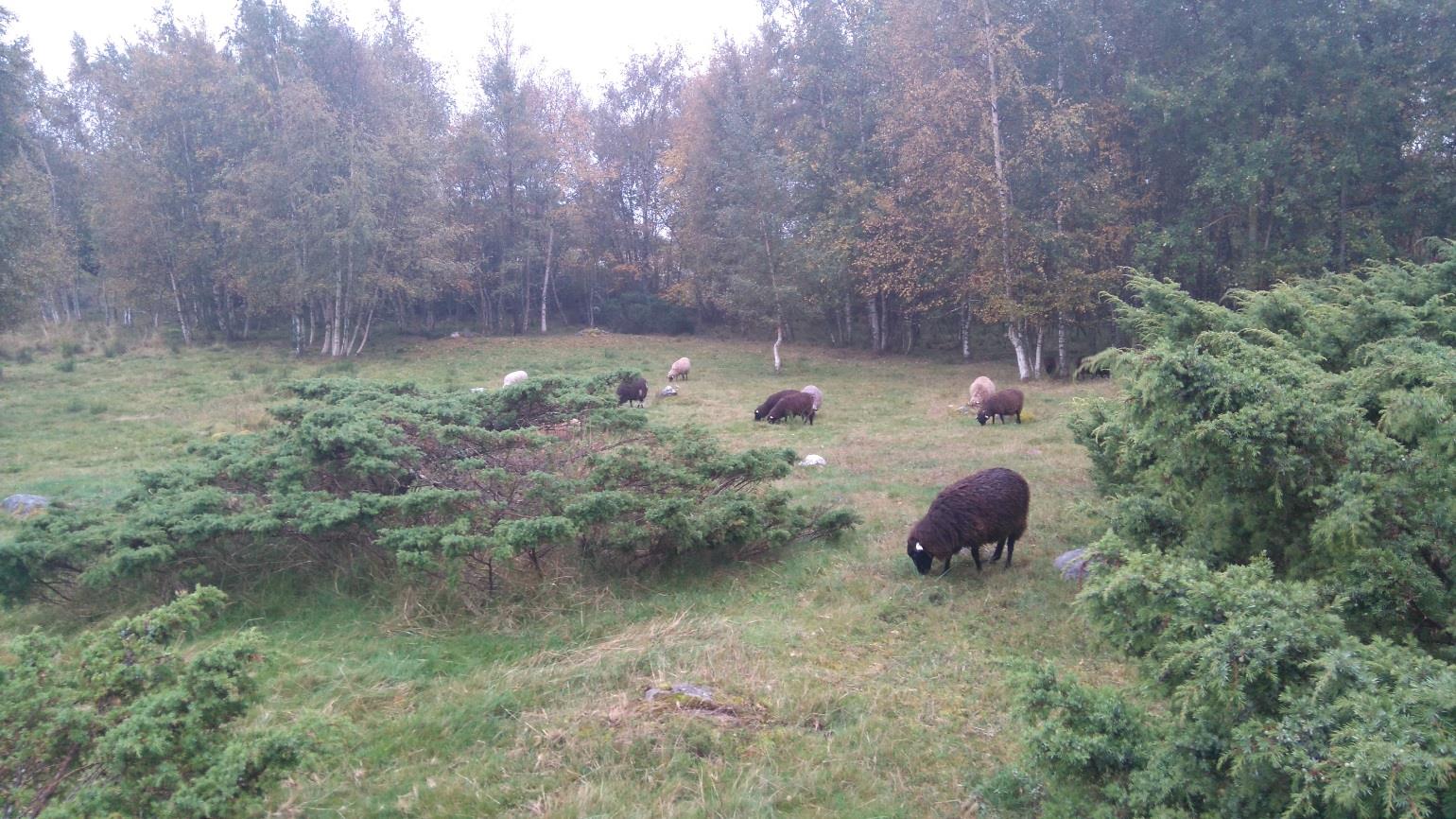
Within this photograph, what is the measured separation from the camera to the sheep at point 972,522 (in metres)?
8.16

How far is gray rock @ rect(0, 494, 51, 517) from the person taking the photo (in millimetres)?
10102

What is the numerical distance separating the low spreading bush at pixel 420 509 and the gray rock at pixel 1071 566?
2225 millimetres

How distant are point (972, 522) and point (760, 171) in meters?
22.4

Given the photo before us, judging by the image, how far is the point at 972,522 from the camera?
8.22 meters

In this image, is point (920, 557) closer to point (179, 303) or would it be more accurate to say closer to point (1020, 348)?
point (1020, 348)

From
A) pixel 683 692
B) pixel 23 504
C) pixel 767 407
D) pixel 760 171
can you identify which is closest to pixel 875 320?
pixel 760 171

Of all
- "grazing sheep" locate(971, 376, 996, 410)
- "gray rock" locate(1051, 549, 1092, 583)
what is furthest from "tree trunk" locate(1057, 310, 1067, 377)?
"gray rock" locate(1051, 549, 1092, 583)

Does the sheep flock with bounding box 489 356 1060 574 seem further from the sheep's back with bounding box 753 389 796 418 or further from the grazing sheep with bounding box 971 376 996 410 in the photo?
the grazing sheep with bounding box 971 376 996 410

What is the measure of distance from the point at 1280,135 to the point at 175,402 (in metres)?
28.2

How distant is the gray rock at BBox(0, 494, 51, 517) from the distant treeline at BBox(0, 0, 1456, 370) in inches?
518

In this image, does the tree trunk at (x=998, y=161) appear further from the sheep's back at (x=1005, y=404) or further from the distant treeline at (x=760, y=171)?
the sheep's back at (x=1005, y=404)

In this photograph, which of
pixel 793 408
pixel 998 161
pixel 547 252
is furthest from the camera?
pixel 547 252

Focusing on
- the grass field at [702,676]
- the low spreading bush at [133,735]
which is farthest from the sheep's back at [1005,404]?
the low spreading bush at [133,735]

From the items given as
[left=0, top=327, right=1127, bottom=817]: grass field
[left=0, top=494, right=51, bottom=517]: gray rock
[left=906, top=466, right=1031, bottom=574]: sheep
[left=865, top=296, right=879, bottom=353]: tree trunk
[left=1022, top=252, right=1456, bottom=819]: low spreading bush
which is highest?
[left=865, top=296, right=879, bottom=353]: tree trunk
